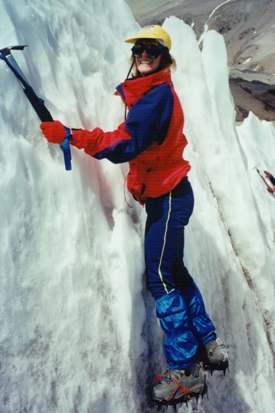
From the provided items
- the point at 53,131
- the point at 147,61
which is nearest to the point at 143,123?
the point at 147,61

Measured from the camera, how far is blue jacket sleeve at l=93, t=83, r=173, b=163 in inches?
118

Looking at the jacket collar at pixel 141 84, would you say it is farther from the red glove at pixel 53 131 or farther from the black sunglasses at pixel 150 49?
the red glove at pixel 53 131

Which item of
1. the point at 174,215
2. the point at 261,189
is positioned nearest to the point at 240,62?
the point at 261,189

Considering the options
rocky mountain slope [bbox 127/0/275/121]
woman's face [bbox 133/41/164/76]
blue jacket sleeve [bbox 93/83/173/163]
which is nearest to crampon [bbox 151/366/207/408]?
blue jacket sleeve [bbox 93/83/173/163]

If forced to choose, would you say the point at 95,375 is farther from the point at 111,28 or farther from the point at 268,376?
the point at 111,28

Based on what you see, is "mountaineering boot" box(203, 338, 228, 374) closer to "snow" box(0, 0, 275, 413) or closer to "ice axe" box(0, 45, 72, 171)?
"snow" box(0, 0, 275, 413)

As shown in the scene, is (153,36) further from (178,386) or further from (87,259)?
(178,386)

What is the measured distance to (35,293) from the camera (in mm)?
2939

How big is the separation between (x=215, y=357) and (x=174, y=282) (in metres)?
0.63


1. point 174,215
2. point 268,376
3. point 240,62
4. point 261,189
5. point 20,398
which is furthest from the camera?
point 240,62

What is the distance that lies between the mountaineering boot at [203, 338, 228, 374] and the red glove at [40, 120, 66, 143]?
1883 mm

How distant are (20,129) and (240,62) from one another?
2486 inches

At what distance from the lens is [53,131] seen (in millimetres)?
3076

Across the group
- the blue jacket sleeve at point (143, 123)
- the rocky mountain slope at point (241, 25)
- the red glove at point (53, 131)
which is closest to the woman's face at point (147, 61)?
the blue jacket sleeve at point (143, 123)
